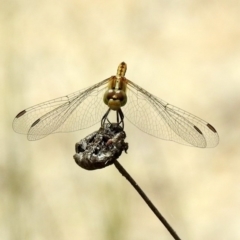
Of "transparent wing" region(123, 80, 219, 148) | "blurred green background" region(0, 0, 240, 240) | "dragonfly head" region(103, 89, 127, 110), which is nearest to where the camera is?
"dragonfly head" region(103, 89, 127, 110)

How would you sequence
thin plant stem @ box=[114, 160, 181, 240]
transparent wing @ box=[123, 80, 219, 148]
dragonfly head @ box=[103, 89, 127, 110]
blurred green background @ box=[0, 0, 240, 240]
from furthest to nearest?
blurred green background @ box=[0, 0, 240, 240] < transparent wing @ box=[123, 80, 219, 148] < dragonfly head @ box=[103, 89, 127, 110] < thin plant stem @ box=[114, 160, 181, 240]

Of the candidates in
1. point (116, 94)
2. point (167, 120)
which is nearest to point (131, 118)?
point (167, 120)

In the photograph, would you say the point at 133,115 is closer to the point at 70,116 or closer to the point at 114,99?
the point at 70,116

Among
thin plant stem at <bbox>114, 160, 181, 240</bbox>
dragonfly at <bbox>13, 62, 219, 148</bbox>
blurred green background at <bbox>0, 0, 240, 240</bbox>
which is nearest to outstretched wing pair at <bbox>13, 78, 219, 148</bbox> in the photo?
dragonfly at <bbox>13, 62, 219, 148</bbox>

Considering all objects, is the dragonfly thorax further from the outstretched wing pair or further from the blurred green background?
the blurred green background

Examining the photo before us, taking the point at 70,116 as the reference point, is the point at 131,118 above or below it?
below

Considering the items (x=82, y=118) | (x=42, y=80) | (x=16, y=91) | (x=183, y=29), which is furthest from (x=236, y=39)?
(x=82, y=118)
